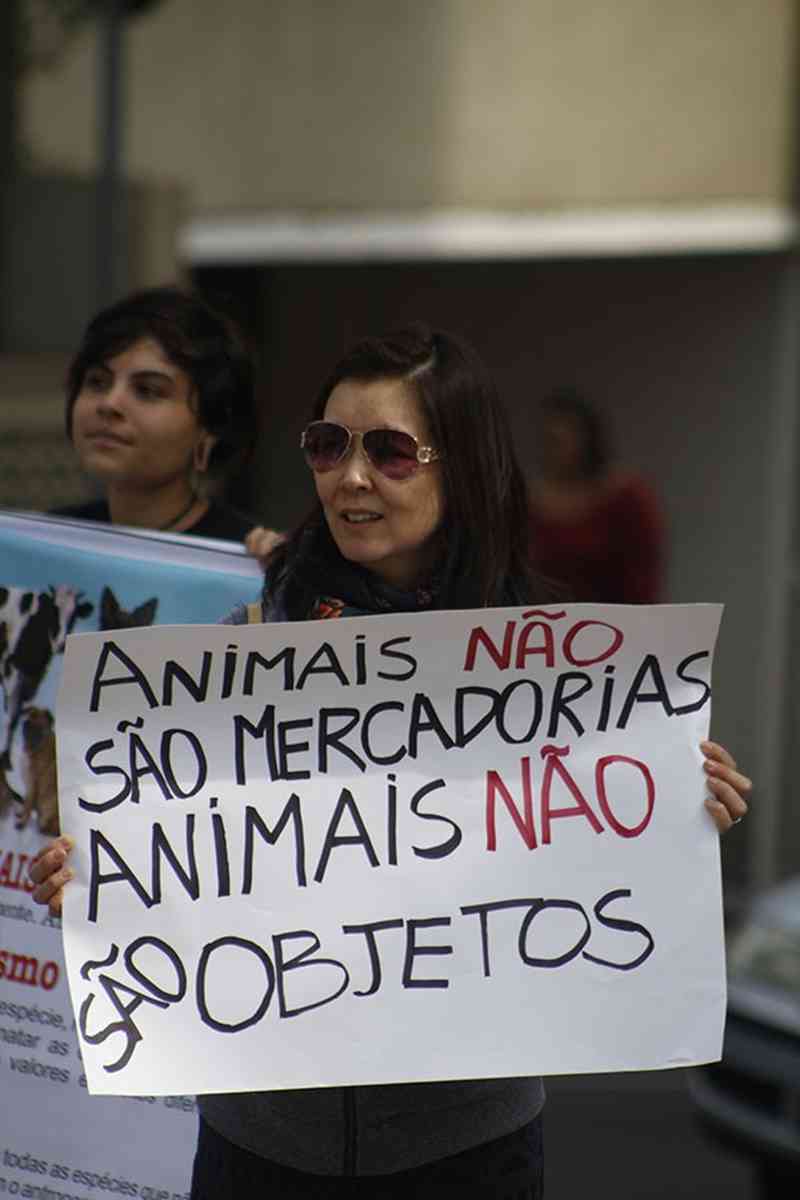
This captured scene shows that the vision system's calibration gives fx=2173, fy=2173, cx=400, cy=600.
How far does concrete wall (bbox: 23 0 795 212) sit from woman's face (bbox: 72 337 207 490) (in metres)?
6.45

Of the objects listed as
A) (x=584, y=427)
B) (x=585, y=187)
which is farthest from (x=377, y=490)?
(x=585, y=187)

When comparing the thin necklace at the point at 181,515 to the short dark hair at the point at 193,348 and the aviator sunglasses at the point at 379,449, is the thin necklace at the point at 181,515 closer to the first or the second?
the short dark hair at the point at 193,348

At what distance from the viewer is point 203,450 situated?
3.46m

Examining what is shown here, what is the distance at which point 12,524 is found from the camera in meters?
3.18

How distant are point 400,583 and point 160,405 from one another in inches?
31.0

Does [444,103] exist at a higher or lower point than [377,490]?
higher

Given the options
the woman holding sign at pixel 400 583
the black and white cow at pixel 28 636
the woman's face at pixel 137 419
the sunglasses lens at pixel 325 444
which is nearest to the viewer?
the woman holding sign at pixel 400 583

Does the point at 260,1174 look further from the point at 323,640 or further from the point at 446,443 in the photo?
the point at 446,443

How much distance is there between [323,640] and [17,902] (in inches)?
28.8

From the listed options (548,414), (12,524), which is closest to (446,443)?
(12,524)

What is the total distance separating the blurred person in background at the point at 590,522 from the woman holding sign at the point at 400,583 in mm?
4981

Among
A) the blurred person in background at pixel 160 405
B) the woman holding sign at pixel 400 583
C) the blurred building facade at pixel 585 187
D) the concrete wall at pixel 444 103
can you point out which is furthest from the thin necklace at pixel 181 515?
the concrete wall at pixel 444 103

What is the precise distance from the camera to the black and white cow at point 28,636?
3.12 metres

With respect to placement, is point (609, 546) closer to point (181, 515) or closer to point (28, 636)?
point (181, 515)
